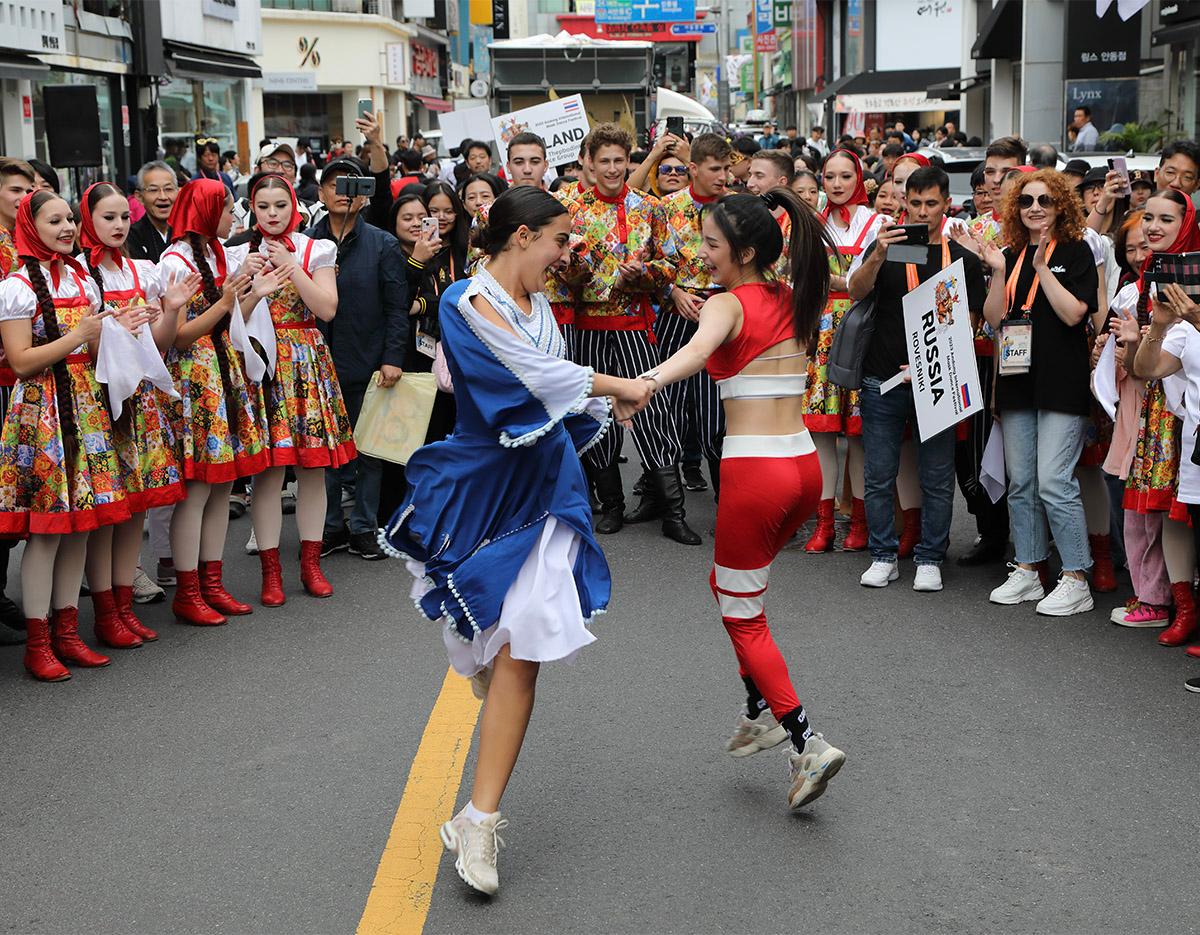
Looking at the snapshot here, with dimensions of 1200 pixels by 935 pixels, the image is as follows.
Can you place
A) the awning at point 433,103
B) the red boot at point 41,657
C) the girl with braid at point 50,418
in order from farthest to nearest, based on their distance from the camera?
the awning at point 433,103, the red boot at point 41,657, the girl with braid at point 50,418

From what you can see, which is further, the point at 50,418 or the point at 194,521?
the point at 194,521

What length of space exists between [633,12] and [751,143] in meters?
65.0

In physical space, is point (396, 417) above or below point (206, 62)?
below

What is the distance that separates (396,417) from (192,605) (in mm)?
1633

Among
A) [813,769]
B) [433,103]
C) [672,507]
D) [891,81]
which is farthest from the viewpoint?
[433,103]

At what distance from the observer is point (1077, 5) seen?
2591cm

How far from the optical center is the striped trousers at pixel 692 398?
8.99m

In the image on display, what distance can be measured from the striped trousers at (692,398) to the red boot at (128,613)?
3.50 meters

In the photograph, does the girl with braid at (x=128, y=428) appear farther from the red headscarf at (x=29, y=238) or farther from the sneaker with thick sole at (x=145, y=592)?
the sneaker with thick sole at (x=145, y=592)

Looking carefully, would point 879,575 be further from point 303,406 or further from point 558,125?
point 558,125

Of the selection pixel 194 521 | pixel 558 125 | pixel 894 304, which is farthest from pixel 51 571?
pixel 558 125

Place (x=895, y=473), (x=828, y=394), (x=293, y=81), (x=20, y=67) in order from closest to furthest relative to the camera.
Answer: (x=895, y=473)
(x=828, y=394)
(x=20, y=67)
(x=293, y=81)

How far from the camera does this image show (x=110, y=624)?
22.0ft

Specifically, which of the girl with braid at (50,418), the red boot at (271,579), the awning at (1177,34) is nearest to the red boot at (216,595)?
the red boot at (271,579)
